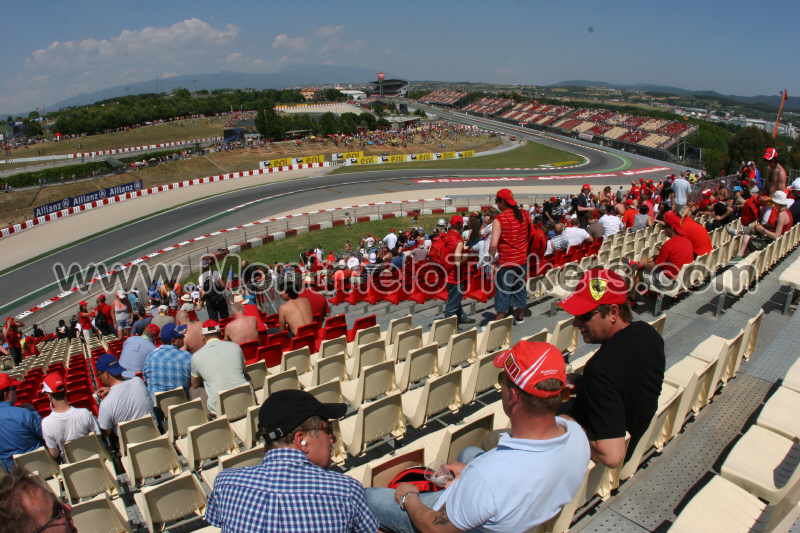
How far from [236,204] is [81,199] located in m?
12.0

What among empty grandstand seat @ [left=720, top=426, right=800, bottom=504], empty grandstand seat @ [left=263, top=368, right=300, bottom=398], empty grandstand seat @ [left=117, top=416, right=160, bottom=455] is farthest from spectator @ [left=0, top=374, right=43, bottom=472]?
empty grandstand seat @ [left=720, top=426, right=800, bottom=504]

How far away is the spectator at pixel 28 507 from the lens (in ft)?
6.10

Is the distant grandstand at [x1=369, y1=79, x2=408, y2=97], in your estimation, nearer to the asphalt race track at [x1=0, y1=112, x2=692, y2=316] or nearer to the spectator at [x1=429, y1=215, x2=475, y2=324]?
the asphalt race track at [x1=0, y1=112, x2=692, y2=316]

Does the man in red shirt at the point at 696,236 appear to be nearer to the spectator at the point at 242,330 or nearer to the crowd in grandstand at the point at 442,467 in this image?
the crowd in grandstand at the point at 442,467

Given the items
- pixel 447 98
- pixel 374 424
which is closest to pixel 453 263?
pixel 374 424

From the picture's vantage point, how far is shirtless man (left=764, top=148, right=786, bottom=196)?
13.1 m

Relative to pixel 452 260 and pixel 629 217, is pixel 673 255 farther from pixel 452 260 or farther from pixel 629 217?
pixel 629 217

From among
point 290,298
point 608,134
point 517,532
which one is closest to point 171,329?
point 290,298

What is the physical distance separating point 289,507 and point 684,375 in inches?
179

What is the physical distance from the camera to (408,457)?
11.0 feet

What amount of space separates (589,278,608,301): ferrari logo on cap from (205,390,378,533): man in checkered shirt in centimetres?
176

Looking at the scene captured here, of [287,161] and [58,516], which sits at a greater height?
[287,161]

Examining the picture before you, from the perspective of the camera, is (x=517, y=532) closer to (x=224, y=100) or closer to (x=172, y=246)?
(x=172, y=246)

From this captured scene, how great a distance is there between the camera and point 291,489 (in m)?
2.17
